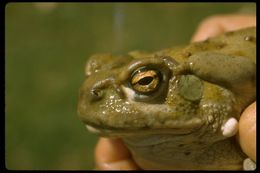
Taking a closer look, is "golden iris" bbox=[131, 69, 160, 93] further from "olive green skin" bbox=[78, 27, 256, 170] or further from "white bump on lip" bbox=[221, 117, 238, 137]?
"white bump on lip" bbox=[221, 117, 238, 137]

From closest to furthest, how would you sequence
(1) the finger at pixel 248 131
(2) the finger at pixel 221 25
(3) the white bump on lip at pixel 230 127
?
1. (1) the finger at pixel 248 131
2. (3) the white bump on lip at pixel 230 127
3. (2) the finger at pixel 221 25

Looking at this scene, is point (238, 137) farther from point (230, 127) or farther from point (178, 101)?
point (178, 101)

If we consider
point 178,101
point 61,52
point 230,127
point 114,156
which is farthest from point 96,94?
point 61,52

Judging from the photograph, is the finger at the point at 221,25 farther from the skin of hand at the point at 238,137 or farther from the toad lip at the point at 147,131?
the toad lip at the point at 147,131

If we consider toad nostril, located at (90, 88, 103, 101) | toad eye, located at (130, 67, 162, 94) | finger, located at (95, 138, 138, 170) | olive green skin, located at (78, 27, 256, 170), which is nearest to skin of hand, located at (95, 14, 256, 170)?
finger, located at (95, 138, 138, 170)

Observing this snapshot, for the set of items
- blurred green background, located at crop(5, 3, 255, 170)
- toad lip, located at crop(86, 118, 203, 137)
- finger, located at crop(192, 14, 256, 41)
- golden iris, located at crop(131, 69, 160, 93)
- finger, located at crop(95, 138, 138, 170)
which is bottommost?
blurred green background, located at crop(5, 3, 255, 170)

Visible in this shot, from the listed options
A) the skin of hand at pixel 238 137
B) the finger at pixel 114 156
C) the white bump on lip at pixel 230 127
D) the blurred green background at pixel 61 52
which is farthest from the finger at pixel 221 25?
the blurred green background at pixel 61 52
